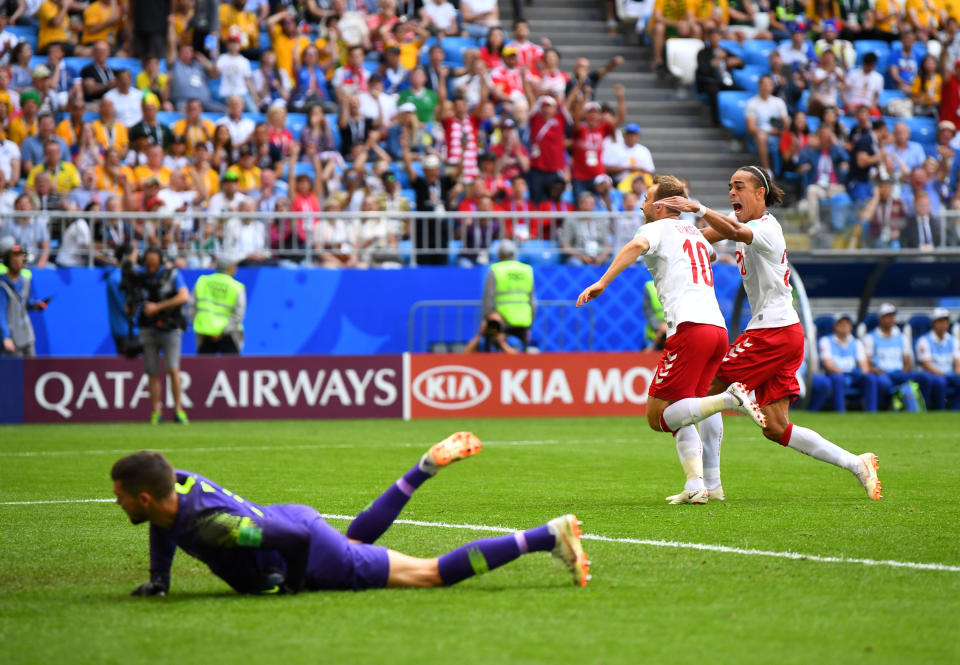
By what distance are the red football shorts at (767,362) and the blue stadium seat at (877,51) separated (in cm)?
2011

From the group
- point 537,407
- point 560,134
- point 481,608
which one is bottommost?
point 537,407

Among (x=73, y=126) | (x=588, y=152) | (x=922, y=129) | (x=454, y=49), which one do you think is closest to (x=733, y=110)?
(x=922, y=129)

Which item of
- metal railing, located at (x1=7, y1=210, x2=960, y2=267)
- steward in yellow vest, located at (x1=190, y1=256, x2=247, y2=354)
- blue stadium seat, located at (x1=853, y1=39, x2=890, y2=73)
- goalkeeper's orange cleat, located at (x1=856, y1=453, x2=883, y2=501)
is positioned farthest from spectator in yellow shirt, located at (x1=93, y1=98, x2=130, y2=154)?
blue stadium seat, located at (x1=853, y1=39, x2=890, y2=73)

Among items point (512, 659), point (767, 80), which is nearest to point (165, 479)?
point (512, 659)

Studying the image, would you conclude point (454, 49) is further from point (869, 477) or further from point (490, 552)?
point (490, 552)

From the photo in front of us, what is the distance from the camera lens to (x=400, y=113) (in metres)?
22.3

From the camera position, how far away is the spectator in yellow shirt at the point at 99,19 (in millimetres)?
22578

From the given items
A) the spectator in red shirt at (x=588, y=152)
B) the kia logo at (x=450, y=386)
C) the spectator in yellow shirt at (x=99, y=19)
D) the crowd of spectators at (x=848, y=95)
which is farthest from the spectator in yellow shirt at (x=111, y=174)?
the crowd of spectators at (x=848, y=95)

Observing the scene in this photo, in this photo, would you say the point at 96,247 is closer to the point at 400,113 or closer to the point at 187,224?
the point at 187,224

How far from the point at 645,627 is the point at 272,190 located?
1616 cm

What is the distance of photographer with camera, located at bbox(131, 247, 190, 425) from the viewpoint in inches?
708

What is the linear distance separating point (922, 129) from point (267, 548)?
23101 mm

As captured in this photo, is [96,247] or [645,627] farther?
[96,247]

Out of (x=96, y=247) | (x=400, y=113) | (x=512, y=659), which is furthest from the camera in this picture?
(x=400, y=113)
